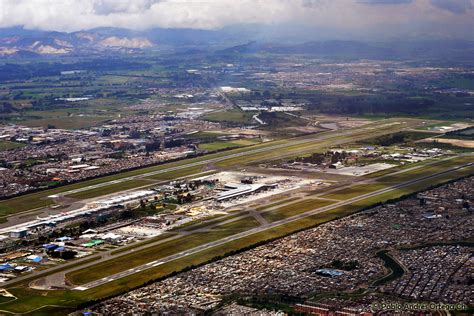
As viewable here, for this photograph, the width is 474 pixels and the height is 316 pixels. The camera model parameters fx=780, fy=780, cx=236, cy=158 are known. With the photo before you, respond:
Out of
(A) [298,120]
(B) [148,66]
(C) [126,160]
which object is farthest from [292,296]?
(B) [148,66]

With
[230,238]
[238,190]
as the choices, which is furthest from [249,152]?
[230,238]

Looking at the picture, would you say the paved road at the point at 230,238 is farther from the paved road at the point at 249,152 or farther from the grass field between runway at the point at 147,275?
the paved road at the point at 249,152

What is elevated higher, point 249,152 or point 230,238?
point 230,238

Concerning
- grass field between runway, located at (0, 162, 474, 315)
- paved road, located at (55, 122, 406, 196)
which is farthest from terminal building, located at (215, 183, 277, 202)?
paved road, located at (55, 122, 406, 196)

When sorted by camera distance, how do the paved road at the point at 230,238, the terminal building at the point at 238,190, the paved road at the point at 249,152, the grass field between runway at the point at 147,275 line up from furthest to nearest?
the paved road at the point at 249,152, the terminal building at the point at 238,190, the paved road at the point at 230,238, the grass field between runway at the point at 147,275

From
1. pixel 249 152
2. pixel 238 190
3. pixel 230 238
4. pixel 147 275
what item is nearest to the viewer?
pixel 147 275

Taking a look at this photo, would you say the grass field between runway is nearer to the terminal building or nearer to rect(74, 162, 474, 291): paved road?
rect(74, 162, 474, 291): paved road

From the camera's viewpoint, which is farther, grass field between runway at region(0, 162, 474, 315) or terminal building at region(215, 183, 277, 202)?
terminal building at region(215, 183, 277, 202)

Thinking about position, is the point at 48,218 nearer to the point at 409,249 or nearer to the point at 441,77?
the point at 409,249

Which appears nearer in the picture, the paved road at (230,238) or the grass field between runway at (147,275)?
the grass field between runway at (147,275)

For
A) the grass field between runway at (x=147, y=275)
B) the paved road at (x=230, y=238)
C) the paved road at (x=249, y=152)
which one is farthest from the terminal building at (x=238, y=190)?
the paved road at (x=249, y=152)

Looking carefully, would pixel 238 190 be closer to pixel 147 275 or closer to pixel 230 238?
pixel 230 238
